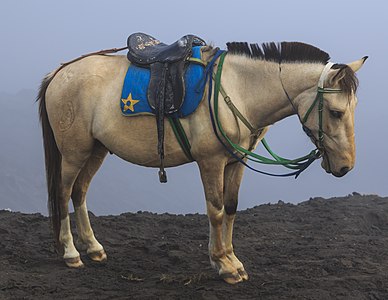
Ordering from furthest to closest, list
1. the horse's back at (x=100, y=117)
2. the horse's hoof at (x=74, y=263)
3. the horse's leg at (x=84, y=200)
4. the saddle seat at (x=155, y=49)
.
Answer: the horse's leg at (x=84, y=200) → the horse's hoof at (x=74, y=263) → the horse's back at (x=100, y=117) → the saddle seat at (x=155, y=49)

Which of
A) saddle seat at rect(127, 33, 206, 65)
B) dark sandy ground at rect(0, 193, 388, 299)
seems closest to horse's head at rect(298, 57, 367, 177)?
saddle seat at rect(127, 33, 206, 65)

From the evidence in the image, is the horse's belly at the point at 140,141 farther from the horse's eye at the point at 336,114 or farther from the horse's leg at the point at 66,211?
the horse's eye at the point at 336,114

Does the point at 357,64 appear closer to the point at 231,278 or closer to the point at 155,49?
the point at 155,49

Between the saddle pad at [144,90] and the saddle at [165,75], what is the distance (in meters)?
0.05

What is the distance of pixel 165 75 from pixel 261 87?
34.6 inches

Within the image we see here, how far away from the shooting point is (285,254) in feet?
22.2

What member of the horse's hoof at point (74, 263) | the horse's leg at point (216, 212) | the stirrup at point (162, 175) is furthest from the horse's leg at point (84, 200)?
the horse's leg at point (216, 212)

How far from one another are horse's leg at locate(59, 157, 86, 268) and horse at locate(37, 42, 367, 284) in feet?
0.03

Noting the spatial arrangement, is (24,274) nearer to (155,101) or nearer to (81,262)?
(81,262)

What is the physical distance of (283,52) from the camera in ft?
16.7

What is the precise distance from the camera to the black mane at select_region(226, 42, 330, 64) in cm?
497

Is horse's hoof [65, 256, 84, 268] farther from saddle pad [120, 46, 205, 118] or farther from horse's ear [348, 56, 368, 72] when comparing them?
horse's ear [348, 56, 368, 72]

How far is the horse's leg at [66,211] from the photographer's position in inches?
236

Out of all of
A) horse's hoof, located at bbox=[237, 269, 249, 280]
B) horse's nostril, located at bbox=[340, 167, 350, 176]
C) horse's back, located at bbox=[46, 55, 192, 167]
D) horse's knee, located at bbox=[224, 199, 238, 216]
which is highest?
horse's back, located at bbox=[46, 55, 192, 167]
